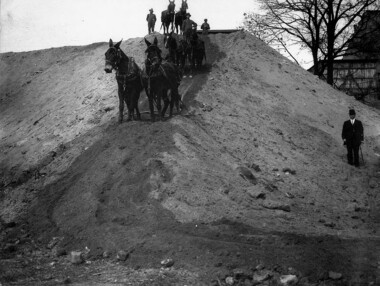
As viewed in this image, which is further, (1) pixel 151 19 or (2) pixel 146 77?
(1) pixel 151 19

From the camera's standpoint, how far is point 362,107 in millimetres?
21656

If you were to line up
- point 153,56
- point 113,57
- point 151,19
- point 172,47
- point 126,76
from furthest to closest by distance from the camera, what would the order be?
point 151,19
point 172,47
point 126,76
point 153,56
point 113,57

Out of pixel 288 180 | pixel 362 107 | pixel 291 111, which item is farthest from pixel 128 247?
Result: pixel 362 107

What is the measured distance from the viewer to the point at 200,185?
1188cm

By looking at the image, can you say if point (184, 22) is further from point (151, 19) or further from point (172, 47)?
point (151, 19)

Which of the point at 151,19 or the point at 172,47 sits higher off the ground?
the point at 151,19

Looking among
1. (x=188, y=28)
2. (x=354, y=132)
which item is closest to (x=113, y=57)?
(x=188, y=28)

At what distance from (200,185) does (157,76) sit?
420 cm

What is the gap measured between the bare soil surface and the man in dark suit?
0.38m

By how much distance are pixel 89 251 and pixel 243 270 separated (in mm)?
3260

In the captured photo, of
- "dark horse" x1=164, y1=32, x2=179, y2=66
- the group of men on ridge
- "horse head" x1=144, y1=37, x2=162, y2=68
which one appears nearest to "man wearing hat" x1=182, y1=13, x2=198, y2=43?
the group of men on ridge

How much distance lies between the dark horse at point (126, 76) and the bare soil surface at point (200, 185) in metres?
0.65

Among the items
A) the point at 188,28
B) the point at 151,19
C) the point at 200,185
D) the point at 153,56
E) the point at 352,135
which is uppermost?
the point at 151,19

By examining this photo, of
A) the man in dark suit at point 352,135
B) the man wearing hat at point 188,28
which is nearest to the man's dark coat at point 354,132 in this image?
the man in dark suit at point 352,135
